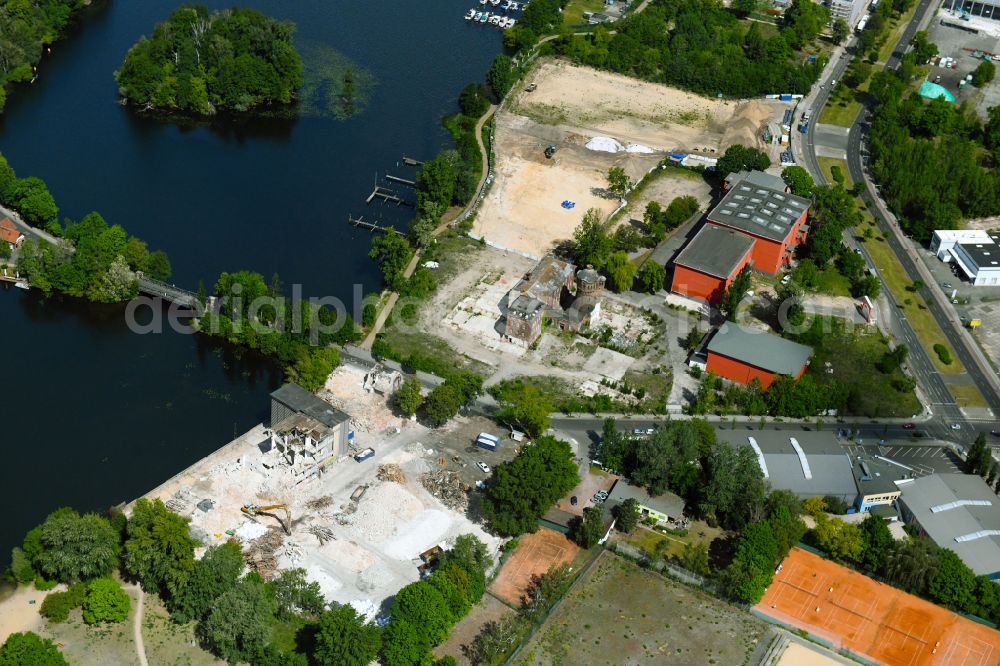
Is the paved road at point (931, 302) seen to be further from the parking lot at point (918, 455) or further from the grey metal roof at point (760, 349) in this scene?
the grey metal roof at point (760, 349)

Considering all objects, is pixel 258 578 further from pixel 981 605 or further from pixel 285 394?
pixel 981 605

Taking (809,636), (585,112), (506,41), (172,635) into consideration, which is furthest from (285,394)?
(506,41)

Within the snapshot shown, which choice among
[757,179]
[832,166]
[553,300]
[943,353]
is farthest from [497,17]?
[943,353]

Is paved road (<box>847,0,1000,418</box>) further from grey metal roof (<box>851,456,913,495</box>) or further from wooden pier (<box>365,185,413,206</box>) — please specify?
wooden pier (<box>365,185,413,206</box>)

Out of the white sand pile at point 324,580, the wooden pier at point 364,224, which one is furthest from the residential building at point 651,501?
the wooden pier at point 364,224

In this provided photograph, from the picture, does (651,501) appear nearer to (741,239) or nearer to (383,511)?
(383,511)

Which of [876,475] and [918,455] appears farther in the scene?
[918,455]
